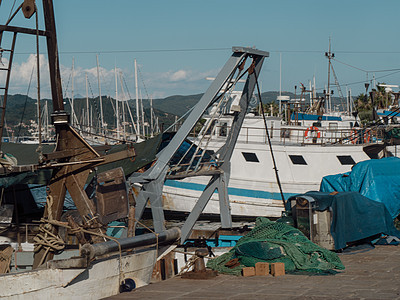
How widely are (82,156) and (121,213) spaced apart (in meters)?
1.52

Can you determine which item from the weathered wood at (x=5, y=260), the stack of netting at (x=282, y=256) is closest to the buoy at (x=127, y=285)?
the stack of netting at (x=282, y=256)

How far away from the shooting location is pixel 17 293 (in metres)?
9.58

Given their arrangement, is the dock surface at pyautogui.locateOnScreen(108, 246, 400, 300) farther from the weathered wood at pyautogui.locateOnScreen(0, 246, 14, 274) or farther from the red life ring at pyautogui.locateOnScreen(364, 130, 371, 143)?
the red life ring at pyautogui.locateOnScreen(364, 130, 371, 143)

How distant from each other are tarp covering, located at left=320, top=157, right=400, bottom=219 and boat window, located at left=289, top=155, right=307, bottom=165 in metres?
5.52

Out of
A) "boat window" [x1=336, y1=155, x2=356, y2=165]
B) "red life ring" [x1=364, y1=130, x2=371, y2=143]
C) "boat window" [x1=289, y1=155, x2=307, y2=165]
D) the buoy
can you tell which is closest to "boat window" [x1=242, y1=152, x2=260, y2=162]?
"boat window" [x1=289, y1=155, x2=307, y2=165]

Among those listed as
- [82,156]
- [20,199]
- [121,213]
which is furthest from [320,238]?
[20,199]

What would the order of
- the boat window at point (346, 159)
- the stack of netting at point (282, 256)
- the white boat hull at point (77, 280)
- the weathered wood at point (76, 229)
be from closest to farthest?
the white boat hull at point (77, 280) → the weathered wood at point (76, 229) → the stack of netting at point (282, 256) → the boat window at point (346, 159)

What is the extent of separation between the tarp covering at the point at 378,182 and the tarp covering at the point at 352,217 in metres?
2.89

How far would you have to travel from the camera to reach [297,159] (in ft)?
90.4

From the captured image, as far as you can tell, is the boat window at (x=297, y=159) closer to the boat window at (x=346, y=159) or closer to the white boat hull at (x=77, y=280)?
the boat window at (x=346, y=159)

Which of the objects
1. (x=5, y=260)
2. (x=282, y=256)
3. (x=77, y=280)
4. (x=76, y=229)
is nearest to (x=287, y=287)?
(x=282, y=256)

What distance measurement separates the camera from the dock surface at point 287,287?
10141 mm

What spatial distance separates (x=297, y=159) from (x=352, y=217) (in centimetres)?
1206

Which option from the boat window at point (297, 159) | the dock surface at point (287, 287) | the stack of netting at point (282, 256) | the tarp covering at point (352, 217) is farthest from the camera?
the boat window at point (297, 159)
